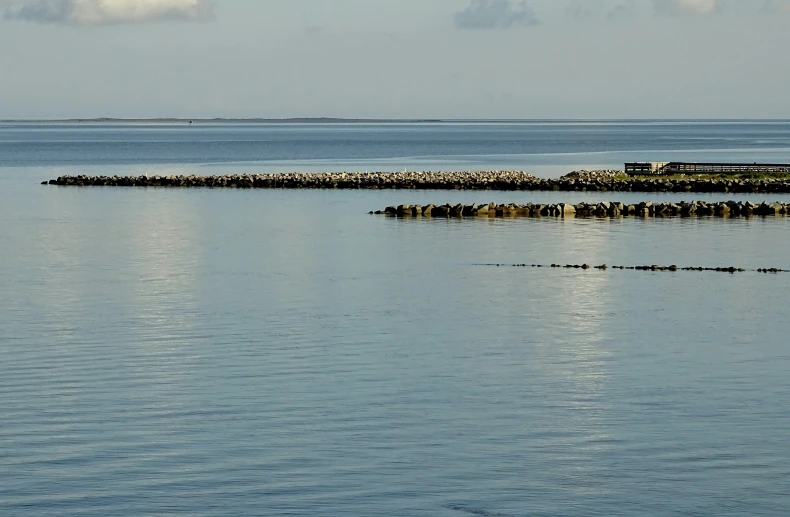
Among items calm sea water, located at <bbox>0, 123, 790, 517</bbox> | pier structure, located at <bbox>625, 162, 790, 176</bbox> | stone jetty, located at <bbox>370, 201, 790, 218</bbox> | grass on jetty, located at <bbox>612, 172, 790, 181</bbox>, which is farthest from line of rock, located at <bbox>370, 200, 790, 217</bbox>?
pier structure, located at <bbox>625, 162, 790, 176</bbox>

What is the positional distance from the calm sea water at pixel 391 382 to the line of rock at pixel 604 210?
14790 millimetres

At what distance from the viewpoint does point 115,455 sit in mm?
17938

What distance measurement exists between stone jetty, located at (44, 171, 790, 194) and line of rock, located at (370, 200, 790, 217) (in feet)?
56.3

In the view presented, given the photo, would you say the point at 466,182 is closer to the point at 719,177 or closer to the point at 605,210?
the point at 719,177

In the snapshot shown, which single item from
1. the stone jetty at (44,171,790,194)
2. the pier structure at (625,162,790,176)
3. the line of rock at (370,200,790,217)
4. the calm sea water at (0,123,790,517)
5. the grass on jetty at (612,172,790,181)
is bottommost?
the calm sea water at (0,123,790,517)

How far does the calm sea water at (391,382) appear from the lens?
53.6 ft

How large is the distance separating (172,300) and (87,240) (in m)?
20.3

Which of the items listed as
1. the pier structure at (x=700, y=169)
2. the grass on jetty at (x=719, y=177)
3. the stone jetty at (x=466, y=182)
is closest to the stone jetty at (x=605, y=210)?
the stone jetty at (x=466, y=182)

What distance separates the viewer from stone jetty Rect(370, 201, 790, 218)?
63.7 m

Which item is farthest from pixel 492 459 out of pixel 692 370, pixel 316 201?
pixel 316 201

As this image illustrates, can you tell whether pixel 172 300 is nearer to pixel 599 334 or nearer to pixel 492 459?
pixel 599 334

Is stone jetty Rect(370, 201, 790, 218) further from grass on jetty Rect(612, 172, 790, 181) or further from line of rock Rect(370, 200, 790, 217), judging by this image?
grass on jetty Rect(612, 172, 790, 181)

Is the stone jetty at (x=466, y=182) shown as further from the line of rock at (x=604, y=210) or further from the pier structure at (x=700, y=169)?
the line of rock at (x=604, y=210)

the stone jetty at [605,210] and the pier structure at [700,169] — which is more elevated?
the pier structure at [700,169]
